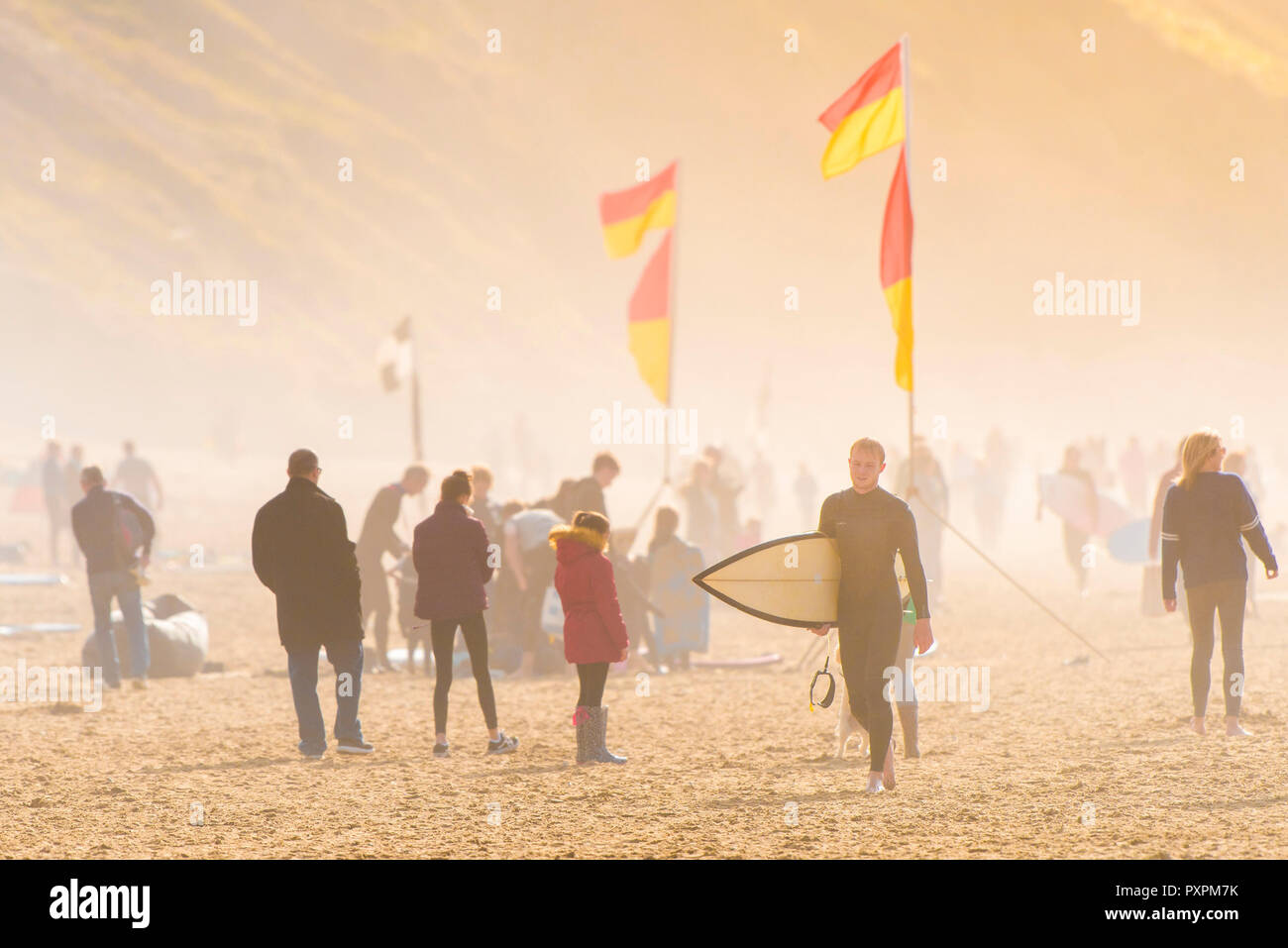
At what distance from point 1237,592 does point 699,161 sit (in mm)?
194519

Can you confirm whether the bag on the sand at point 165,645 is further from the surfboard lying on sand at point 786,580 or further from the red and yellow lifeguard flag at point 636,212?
the surfboard lying on sand at point 786,580

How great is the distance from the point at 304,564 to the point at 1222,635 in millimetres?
5804

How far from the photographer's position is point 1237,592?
8953 mm

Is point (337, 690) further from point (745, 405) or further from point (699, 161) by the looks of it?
point (699, 161)

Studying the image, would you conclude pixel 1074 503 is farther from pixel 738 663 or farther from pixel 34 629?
pixel 34 629

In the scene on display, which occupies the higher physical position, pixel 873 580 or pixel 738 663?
pixel 873 580

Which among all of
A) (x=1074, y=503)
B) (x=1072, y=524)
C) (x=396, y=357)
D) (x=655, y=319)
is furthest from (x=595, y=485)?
(x=1072, y=524)

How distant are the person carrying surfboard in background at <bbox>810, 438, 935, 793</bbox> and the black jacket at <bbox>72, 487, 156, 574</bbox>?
732 centimetres

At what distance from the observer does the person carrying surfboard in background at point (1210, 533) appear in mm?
8836

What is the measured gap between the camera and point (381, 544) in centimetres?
1362


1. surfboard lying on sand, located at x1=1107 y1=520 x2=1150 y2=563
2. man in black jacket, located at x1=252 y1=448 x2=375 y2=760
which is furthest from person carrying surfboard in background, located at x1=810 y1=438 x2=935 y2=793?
surfboard lying on sand, located at x1=1107 y1=520 x2=1150 y2=563

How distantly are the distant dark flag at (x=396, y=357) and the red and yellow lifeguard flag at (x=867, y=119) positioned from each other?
6.33 metres

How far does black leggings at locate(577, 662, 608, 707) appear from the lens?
884 centimetres

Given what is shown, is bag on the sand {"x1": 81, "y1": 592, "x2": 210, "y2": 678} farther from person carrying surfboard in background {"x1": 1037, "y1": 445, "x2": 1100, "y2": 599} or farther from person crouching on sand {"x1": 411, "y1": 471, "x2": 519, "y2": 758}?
person carrying surfboard in background {"x1": 1037, "y1": 445, "x2": 1100, "y2": 599}
